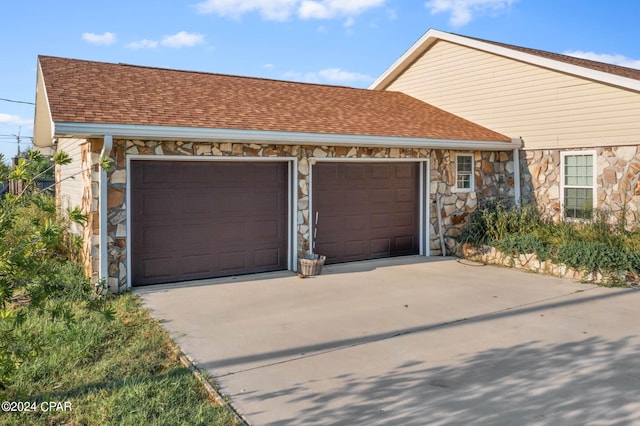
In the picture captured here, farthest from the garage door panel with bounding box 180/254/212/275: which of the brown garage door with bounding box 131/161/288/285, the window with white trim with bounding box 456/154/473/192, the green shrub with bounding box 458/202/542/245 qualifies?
the window with white trim with bounding box 456/154/473/192

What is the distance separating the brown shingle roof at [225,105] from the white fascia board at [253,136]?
0.11 meters

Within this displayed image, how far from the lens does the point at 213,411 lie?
3795 mm

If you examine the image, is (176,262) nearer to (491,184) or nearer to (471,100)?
(491,184)

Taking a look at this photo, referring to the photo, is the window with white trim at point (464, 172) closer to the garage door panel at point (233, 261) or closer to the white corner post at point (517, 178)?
the white corner post at point (517, 178)

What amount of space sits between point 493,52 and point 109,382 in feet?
36.2

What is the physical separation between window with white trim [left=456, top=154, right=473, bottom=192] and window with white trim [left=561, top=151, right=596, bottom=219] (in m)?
1.94

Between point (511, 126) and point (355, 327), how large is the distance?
7.96 metres

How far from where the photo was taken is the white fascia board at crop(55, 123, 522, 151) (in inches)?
276

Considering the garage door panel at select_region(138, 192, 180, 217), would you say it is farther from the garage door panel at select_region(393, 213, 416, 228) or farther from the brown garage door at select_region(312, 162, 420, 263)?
the garage door panel at select_region(393, 213, 416, 228)

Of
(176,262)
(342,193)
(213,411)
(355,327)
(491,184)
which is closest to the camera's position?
(213,411)

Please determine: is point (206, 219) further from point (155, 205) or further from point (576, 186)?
point (576, 186)

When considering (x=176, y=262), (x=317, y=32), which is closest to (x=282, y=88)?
(x=317, y=32)

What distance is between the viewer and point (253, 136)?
8.27 metres

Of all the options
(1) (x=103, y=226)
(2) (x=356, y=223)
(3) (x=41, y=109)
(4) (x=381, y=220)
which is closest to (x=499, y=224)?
(4) (x=381, y=220)
